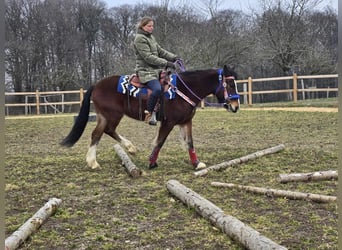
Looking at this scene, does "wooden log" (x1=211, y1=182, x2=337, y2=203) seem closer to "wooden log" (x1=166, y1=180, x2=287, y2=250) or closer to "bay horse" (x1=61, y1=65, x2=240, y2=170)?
"wooden log" (x1=166, y1=180, x2=287, y2=250)

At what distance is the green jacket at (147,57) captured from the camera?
210 inches

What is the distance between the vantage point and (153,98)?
5.43 m

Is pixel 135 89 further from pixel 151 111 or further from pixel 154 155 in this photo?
pixel 154 155

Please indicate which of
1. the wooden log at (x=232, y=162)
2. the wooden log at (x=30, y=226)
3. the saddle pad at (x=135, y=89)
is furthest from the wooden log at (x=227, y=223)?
the saddle pad at (x=135, y=89)

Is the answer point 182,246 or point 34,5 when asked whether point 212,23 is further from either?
point 182,246

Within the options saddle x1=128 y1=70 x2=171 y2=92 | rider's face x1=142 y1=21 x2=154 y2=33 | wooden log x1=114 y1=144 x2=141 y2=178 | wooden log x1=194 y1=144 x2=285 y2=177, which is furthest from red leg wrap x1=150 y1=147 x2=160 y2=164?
rider's face x1=142 y1=21 x2=154 y2=33

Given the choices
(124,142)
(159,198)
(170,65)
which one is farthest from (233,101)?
(159,198)

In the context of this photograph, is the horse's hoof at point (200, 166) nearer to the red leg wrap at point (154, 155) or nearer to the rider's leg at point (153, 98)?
the red leg wrap at point (154, 155)

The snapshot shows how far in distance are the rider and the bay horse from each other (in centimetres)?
16

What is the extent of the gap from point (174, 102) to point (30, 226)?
2853 millimetres

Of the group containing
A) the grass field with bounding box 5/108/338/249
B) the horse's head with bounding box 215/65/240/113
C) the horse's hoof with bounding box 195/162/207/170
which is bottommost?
the grass field with bounding box 5/108/338/249

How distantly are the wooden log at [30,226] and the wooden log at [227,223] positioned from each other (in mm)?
1210

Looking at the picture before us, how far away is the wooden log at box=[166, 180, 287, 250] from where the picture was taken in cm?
269

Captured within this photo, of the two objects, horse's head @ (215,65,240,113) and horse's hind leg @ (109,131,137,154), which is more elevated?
horse's head @ (215,65,240,113)
